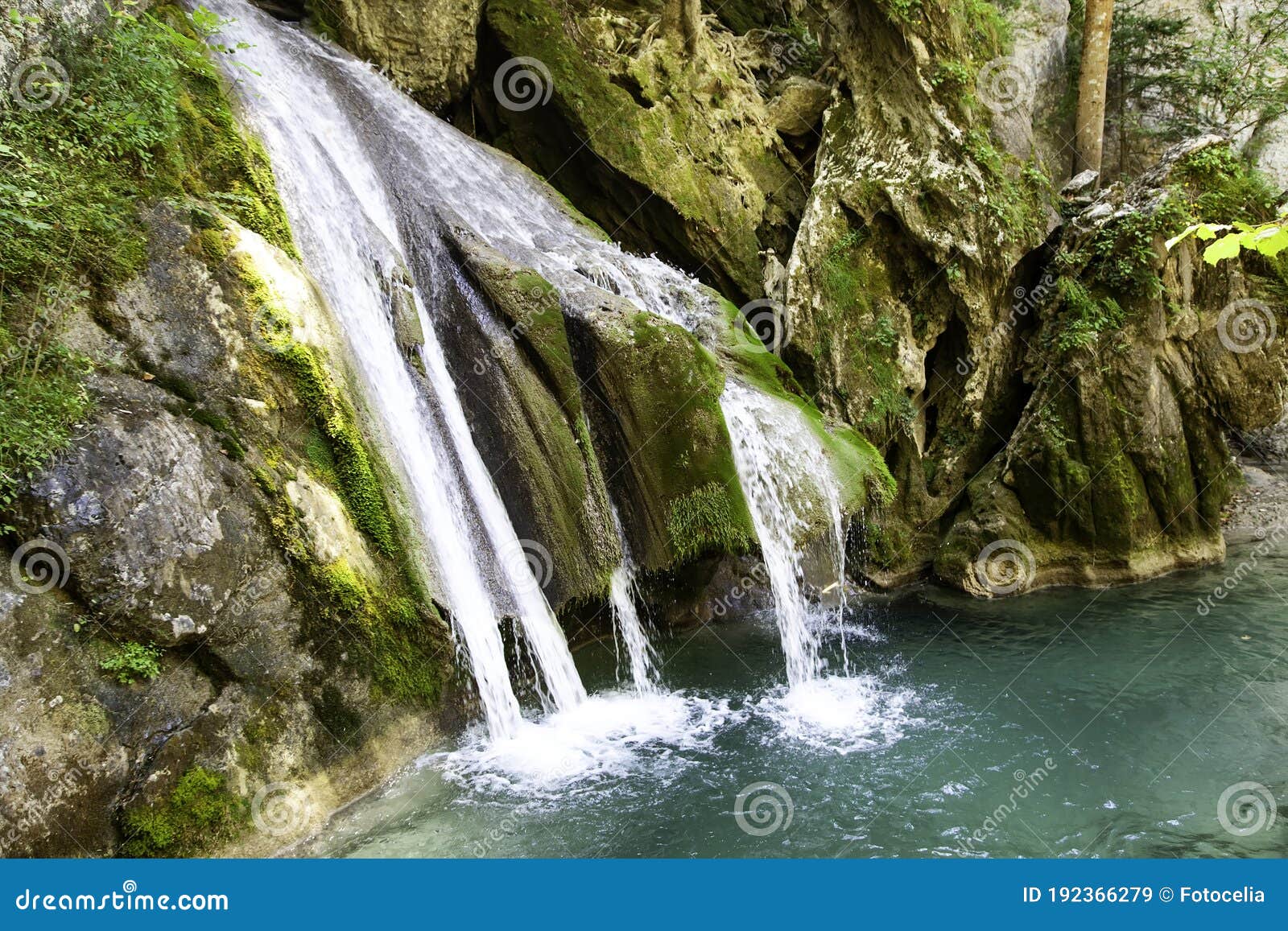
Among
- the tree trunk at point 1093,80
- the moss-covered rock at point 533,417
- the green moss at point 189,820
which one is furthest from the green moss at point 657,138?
the green moss at point 189,820

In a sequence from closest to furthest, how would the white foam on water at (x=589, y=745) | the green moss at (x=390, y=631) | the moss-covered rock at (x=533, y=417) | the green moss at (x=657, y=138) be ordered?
the green moss at (x=390, y=631) → the white foam on water at (x=589, y=745) → the moss-covered rock at (x=533, y=417) → the green moss at (x=657, y=138)

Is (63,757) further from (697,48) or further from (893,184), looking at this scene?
(697,48)

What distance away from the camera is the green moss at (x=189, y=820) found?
457 centimetres

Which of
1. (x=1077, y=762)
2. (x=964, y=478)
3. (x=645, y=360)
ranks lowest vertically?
(x=1077, y=762)

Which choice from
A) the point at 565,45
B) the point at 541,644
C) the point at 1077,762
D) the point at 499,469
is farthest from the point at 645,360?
the point at 565,45

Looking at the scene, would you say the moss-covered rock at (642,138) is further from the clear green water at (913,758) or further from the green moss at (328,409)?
the green moss at (328,409)

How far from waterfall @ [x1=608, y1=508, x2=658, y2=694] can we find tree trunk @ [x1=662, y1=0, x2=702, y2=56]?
9280mm

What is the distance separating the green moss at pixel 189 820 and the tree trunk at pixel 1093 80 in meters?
15.8

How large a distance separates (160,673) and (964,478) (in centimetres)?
1146

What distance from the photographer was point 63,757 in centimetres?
433

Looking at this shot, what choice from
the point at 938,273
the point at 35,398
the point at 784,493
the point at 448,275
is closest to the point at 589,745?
the point at 784,493

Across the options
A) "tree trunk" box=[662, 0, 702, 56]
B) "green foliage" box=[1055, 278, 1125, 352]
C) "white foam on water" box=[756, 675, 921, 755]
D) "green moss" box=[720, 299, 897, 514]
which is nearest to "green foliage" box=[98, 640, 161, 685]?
"white foam on water" box=[756, 675, 921, 755]

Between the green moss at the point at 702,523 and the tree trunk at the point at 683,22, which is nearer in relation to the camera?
the green moss at the point at 702,523

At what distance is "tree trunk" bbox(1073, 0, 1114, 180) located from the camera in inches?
535
